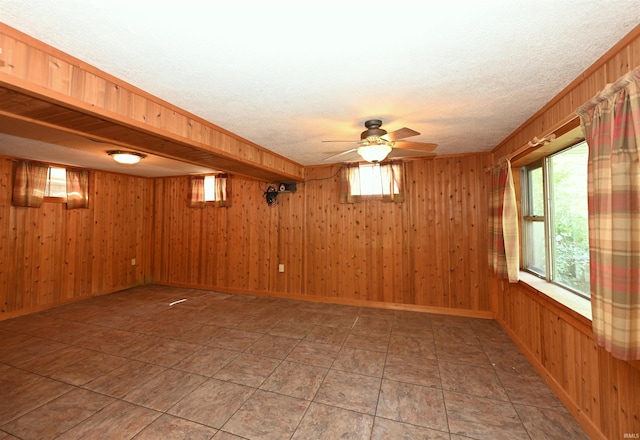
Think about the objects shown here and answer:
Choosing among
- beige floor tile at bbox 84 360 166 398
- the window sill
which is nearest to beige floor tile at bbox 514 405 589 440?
the window sill

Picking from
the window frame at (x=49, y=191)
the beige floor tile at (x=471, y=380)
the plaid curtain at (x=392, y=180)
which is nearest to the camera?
the beige floor tile at (x=471, y=380)

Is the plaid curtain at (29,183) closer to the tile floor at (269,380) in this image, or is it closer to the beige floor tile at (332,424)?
the tile floor at (269,380)

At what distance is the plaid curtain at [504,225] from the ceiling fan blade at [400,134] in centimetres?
155

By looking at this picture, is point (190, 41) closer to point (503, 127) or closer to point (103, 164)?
point (503, 127)

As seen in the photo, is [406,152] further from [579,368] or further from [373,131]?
[579,368]

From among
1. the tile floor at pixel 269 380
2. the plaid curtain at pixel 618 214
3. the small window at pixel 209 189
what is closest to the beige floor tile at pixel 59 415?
the tile floor at pixel 269 380

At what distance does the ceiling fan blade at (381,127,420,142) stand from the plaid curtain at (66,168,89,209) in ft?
18.1

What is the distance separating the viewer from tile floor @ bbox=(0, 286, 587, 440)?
1808 mm

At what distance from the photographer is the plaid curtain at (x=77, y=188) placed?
4562 millimetres

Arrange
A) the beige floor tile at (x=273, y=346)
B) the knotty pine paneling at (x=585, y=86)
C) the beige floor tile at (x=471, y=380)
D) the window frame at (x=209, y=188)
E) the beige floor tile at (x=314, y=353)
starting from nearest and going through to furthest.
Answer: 1. the knotty pine paneling at (x=585, y=86)
2. the beige floor tile at (x=471, y=380)
3. the beige floor tile at (x=314, y=353)
4. the beige floor tile at (x=273, y=346)
5. the window frame at (x=209, y=188)

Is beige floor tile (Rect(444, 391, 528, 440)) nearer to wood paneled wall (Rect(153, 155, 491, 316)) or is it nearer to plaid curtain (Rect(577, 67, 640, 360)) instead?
plaid curtain (Rect(577, 67, 640, 360))

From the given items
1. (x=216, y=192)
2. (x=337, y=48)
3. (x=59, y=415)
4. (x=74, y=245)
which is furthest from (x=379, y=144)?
(x=74, y=245)

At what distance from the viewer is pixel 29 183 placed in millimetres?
3992

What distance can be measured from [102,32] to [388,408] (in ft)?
9.93
